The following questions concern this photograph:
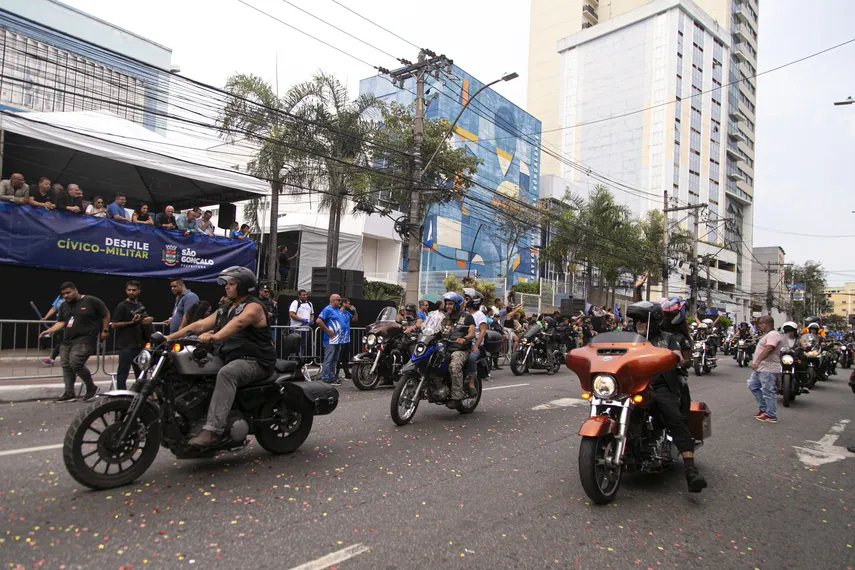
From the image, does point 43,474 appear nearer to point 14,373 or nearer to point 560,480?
point 560,480

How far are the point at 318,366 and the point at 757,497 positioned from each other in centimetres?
976

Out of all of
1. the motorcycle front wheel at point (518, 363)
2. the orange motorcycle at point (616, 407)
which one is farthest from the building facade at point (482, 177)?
the orange motorcycle at point (616, 407)

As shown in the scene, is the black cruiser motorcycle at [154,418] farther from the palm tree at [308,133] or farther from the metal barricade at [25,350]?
the palm tree at [308,133]

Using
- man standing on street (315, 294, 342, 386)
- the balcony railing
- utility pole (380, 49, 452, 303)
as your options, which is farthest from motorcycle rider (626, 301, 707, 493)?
the balcony railing

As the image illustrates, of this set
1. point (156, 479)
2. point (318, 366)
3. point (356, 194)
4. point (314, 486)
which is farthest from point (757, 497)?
point (356, 194)

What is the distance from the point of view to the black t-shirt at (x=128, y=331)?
8.60 metres

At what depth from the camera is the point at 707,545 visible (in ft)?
12.7

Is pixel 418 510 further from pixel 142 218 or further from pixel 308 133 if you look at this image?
pixel 308 133

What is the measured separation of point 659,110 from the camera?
68125mm

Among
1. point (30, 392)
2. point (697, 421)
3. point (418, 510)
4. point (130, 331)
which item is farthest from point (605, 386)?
point (30, 392)

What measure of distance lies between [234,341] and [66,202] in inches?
419

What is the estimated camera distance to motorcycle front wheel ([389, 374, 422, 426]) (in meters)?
7.09

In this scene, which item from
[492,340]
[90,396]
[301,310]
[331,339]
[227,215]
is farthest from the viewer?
[227,215]

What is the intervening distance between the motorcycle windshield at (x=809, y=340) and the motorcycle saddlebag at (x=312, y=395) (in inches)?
470
